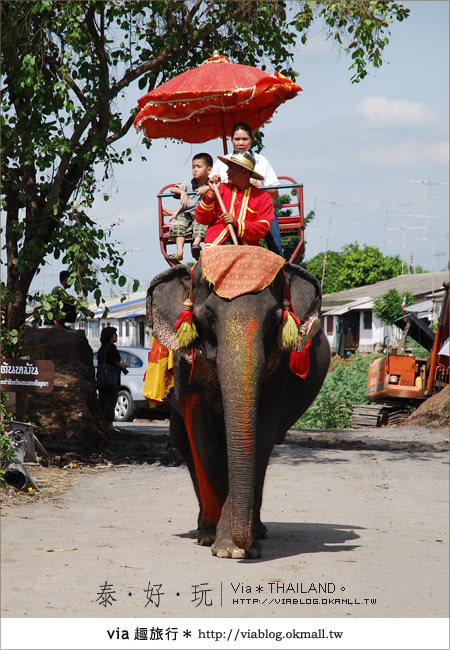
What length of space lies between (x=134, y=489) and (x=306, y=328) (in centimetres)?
472

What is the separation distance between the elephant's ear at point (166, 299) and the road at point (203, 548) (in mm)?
1673

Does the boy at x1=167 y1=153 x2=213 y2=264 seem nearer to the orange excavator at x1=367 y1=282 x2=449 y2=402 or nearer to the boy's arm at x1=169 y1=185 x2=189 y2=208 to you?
the boy's arm at x1=169 y1=185 x2=189 y2=208

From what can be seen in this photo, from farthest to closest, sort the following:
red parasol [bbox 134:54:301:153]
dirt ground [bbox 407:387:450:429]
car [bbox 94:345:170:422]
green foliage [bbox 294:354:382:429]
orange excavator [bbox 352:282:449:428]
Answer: green foliage [bbox 294:354:382:429]
orange excavator [bbox 352:282:449:428]
car [bbox 94:345:170:422]
dirt ground [bbox 407:387:450:429]
red parasol [bbox 134:54:301:153]

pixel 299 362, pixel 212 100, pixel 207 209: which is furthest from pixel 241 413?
pixel 212 100

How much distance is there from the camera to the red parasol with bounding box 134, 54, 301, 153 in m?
8.73

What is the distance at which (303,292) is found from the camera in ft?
23.5

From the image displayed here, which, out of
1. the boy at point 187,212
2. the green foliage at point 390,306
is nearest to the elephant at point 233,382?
the boy at point 187,212

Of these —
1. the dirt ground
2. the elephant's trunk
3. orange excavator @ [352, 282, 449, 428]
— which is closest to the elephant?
the elephant's trunk

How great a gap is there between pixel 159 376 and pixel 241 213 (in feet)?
4.79

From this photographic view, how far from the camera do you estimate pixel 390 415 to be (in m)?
23.4

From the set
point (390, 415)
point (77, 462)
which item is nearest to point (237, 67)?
point (77, 462)

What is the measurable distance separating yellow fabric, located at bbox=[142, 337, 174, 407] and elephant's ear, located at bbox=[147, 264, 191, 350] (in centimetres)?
26

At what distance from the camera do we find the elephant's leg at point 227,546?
21.8 ft

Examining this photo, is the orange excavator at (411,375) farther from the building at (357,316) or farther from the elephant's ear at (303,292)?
the building at (357,316)
